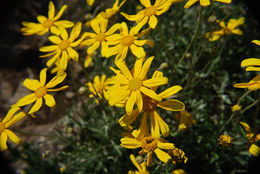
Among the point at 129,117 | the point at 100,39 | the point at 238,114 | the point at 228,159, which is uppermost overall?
the point at 100,39

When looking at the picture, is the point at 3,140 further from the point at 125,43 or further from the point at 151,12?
the point at 151,12

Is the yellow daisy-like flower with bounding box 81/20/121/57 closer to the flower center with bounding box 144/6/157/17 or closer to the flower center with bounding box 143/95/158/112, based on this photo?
the flower center with bounding box 144/6/157/17

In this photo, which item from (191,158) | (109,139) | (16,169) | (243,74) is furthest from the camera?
(16,169)

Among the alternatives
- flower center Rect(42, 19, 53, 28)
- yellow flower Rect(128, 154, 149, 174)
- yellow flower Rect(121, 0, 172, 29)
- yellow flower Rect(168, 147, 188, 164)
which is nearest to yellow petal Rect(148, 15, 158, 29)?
yellow flower Rect(121, 0, 172, 29)

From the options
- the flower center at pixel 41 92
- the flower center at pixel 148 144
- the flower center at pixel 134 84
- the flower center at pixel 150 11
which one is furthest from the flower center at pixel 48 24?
the flower center at pixel 148 144

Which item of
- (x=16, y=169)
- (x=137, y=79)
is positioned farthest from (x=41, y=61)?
(x=137, y=79)

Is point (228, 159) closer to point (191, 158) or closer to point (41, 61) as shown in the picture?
point (191, 158)
